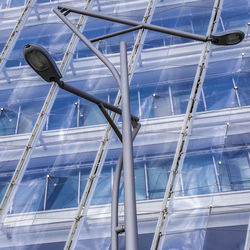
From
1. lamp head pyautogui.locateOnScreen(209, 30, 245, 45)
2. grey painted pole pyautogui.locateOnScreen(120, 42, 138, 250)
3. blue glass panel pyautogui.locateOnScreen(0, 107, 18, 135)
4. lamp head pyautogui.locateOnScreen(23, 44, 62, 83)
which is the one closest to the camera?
grey painted pole pyautogui.locateOnScreen(120, 42, 138, 250)

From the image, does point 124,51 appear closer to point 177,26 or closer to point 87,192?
point 87,192

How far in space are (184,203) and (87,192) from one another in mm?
847

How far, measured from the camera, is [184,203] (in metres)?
4.11

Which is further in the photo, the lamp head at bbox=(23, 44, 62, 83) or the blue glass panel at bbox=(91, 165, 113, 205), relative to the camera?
the blue glass panel at bbox=(91, 165, 113, 205)

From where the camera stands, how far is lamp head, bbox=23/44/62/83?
2129 mm

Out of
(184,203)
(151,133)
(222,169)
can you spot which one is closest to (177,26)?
(151,133)

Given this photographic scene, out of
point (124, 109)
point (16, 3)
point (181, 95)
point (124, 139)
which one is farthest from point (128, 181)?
point (16, 3)

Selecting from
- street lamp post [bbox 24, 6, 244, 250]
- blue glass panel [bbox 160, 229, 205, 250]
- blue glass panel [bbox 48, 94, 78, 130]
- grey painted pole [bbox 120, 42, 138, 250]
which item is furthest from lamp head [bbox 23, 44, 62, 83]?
blue glass panel [bbox 48, 94, 78, 130]

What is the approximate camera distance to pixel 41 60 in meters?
2.18

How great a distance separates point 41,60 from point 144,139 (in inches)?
104

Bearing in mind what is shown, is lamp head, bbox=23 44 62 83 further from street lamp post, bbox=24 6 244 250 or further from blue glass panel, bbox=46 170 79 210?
blue glass panel, bbox=46 170 79 210

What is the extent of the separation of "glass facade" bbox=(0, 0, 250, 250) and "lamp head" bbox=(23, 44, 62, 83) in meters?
2.04

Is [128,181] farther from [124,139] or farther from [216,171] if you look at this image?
[216,171]

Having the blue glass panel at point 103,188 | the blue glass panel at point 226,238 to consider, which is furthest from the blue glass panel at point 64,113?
the blue glass panel at point 226,238
